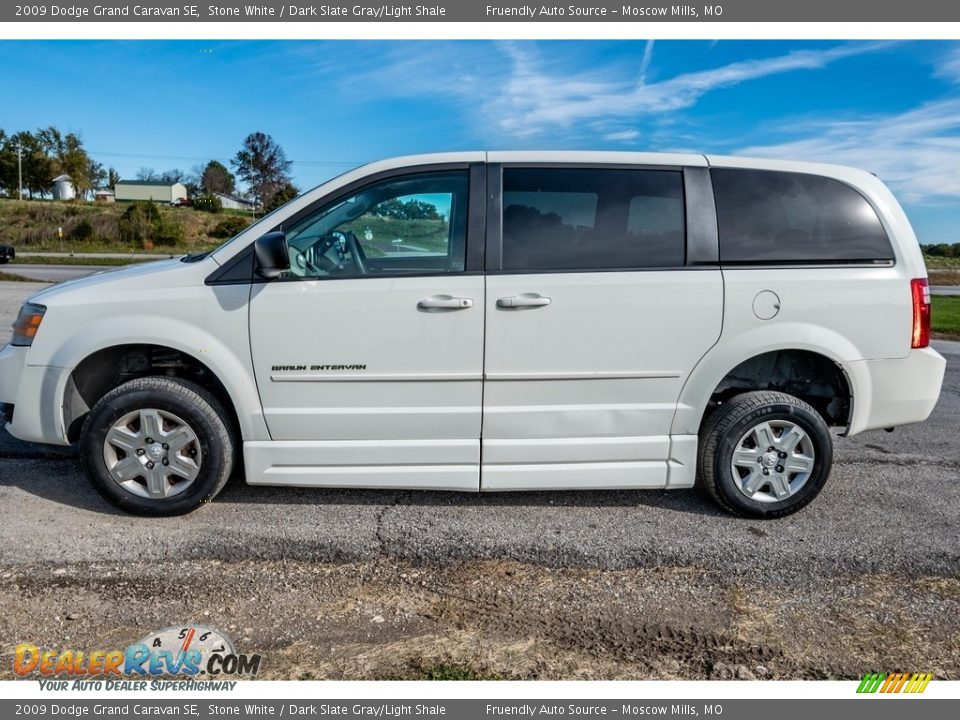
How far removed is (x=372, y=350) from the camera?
A: 3.83m

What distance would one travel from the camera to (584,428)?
3988mm

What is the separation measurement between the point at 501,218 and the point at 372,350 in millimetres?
1022

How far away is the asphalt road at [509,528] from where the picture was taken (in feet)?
11.8

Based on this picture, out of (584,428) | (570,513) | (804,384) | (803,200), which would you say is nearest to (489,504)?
(570,513)

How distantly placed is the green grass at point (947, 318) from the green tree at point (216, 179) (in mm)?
77049

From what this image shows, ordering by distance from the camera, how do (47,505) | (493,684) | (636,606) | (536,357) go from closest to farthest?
1. (493,684)
2. (636,606)
3. (536,357)
4. (47,505)

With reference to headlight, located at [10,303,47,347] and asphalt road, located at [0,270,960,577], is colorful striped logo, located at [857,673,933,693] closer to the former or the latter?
asphalt road, located at [0,270,960,577]

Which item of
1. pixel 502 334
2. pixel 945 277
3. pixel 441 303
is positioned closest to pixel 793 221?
pixel 502 334

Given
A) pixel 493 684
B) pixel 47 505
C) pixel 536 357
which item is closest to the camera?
pixel 493 684

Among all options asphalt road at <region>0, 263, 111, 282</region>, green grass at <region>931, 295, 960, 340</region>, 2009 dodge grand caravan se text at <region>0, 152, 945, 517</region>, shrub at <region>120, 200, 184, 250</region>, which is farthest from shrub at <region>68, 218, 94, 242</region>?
2009 dodge grand caravan se text at <region>0, 152, 945, 517</region>

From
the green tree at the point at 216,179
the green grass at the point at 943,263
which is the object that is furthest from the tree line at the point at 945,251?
the green tree at the point at 216,179

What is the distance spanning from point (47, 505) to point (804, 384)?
4.57m

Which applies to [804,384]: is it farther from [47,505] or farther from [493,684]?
[47,505]

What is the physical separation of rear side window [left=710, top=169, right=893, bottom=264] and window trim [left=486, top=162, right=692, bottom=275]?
149 mm
